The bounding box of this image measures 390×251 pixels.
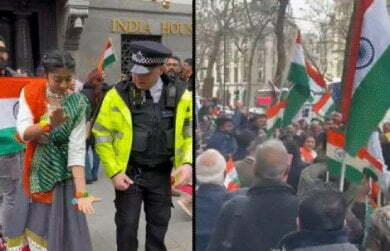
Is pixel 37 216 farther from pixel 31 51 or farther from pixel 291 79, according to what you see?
pixel 31 51

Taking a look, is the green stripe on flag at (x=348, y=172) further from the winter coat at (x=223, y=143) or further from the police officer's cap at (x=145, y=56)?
the police officer's cap at (x=145, y=56)

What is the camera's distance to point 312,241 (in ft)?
5.75

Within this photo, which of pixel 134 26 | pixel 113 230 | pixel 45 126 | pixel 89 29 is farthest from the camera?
pixel 134 26

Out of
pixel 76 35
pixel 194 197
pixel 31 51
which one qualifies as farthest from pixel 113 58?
pixel 31 51

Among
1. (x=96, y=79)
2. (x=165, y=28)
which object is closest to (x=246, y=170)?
(x=96, y=79)

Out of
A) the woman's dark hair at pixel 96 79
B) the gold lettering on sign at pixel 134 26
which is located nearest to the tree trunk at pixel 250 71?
the woman's dark hair at pixel 96 79

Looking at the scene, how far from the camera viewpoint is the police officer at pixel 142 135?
9.75ft

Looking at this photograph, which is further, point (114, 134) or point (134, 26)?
Result: point (134, 26)

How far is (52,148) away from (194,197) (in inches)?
51.0

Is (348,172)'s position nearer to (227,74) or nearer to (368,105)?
(368,105)

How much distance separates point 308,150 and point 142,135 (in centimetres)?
147

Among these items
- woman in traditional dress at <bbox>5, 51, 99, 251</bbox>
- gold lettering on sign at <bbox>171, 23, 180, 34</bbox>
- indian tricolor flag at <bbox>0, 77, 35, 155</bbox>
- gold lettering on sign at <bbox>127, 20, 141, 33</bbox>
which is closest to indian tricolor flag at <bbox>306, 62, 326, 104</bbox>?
woman in traditional dress at <bbox>5, 51, 99, 251</bbox>

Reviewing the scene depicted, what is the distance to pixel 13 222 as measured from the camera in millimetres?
3078

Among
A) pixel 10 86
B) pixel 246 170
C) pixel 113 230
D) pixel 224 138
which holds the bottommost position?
pixel 113 230
